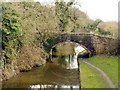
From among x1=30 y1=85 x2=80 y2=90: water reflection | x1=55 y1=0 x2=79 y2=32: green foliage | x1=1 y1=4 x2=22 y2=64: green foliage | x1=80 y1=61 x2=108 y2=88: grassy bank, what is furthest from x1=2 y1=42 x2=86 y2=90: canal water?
x1=55 y1=0 x2=79 y2=32: green foliage

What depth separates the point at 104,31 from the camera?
32.4m

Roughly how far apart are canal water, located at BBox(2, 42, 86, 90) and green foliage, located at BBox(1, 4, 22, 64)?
1.69 m

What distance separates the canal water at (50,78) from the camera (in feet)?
65.4

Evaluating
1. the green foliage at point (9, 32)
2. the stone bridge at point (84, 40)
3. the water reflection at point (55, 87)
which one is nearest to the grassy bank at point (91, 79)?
the water reflection at point (55, 87)

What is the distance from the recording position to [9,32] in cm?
2130

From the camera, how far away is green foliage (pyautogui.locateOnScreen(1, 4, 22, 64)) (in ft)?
69.2

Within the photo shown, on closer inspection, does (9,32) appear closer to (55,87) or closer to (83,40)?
(55,87)

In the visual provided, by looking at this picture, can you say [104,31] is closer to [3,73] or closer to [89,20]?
[89,20]

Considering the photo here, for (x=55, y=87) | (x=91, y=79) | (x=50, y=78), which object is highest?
(x=91, y=79)

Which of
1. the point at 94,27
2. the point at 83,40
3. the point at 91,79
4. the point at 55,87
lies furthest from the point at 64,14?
the point at 91,79

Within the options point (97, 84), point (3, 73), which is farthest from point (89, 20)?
point (97, 84)

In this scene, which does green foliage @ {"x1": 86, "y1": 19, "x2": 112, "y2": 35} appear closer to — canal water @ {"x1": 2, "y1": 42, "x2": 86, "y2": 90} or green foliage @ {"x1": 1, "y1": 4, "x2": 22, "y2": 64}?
canal water @ {"x1": 2, "y1": 42, "x2": 86, "y2": 90}

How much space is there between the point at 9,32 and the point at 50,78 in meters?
4.51

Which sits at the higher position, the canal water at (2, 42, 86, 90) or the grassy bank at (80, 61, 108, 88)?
the grassy bank at (80, 61, 108, 88)
